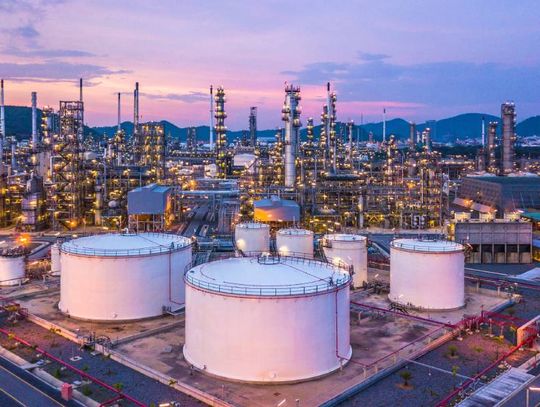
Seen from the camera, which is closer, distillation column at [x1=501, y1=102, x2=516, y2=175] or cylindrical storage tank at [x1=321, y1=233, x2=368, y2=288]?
cylindrical storage tank at [x1=321, y1=233, x2=368, y2=288]

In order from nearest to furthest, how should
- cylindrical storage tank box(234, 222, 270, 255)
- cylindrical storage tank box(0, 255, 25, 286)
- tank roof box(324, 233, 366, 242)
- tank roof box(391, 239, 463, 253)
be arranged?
tank roof box(391, 239, 463, 253) < cylindrical storage tank box(0, 255, 25, 286) < tank roof box(324, 233, 366, 242) < cylindrical storage tank box(234, 222, 270, 255)

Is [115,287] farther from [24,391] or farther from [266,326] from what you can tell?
[266,326]

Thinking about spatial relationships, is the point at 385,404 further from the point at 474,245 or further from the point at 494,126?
the point at 494,126

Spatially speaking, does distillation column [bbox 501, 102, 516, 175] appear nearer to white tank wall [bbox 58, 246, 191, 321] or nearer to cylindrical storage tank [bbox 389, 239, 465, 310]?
cylindrical storage tank [bbox 389, 239, 465, 310]

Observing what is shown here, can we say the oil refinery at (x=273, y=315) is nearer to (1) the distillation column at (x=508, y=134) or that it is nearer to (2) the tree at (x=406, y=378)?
(2) the tree at (x=406, y=378)

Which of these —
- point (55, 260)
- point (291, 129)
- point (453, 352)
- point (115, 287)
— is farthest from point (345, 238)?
point (291, 129)

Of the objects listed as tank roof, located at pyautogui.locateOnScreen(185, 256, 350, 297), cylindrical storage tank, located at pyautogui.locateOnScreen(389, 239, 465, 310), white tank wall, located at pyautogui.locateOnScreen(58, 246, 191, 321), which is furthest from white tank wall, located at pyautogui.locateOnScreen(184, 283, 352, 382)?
cylindrical storage tank, located at pyautogui.locateOnScreen(389, 239, 465, 310)

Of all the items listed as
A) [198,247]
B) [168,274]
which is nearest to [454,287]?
[168,274]
